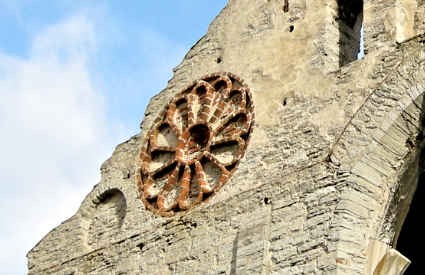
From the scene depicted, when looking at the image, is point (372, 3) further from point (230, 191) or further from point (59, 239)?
point (59, 239)

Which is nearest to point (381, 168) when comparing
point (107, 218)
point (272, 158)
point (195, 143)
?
point (272, 158)

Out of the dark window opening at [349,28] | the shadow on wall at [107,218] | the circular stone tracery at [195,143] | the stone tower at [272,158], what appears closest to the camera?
the stone tower at [272,158]

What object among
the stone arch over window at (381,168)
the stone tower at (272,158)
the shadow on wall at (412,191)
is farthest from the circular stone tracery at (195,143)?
the shadow on wall at (412,191)

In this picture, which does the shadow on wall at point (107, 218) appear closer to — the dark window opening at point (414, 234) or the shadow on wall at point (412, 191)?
the dark window opening at point (414, 234)

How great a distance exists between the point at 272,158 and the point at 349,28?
1933mm

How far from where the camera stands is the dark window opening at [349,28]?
41.8 ft

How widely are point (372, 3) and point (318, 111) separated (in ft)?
4.65

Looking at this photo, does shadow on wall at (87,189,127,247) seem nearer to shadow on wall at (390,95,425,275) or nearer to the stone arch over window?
the stone arch over window

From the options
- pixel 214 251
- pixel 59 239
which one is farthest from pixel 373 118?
pixel 59 239

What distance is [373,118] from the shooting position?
37.8 ft

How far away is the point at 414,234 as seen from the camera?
1312 cm

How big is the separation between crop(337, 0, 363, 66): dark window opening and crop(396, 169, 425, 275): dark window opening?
1.73 metres

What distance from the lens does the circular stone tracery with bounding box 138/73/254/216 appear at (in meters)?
12.9

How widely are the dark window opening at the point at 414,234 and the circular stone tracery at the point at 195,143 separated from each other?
207 centimetres
